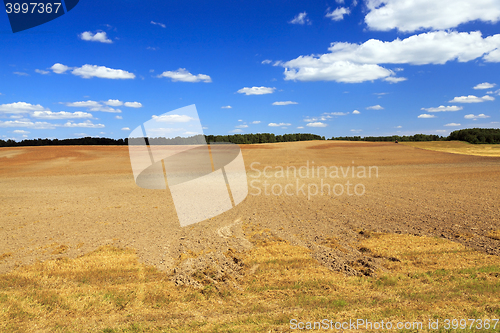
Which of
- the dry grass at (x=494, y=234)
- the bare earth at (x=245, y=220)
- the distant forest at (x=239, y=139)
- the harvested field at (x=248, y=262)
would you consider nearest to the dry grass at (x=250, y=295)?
the harvested field at (x=248, y=262)

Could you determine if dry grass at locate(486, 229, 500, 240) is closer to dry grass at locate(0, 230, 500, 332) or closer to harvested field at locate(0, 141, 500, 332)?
harvested field at locate(0, 141, 500, 332)

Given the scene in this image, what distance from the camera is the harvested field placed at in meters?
5.14

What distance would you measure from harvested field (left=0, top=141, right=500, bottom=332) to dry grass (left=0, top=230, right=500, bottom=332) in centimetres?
3

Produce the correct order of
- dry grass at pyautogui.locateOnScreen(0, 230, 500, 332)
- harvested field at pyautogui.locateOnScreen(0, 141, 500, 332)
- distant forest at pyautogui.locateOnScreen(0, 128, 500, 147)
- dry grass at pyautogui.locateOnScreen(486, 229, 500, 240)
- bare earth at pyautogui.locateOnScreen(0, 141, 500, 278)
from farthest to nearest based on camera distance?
distant forest at pyautogui.locateOnScreen(0, 128, 500, 147) < dry grass at pyautogui.locateOnScreen(486, 229, 500, 240) < bare earth at pyautogui.locateOnScreen(0, 141, 500, 278) < harvested field at pyautogui.locateOnScreen(0, 141, 500, 332) < dry grass at pyautogui.locateOnScreen(0, 230, 500, 332)

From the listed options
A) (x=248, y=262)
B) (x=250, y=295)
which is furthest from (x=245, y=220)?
(x=250, y=295)

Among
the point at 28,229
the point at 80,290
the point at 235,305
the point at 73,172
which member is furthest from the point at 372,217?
the point at 73,172

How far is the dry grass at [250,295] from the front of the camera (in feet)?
16.1

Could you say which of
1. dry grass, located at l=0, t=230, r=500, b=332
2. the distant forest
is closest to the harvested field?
dry grass, located at l=0, t=230, r=500, b=332

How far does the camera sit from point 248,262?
24.1ft

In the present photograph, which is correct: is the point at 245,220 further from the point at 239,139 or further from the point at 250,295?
the point at 239,139

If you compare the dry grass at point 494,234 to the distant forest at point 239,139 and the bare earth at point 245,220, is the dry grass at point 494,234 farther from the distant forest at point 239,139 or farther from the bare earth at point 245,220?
the distant forest at point 239,139

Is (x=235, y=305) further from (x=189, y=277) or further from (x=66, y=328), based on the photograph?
(x=66, y=328)

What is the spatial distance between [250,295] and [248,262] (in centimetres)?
162

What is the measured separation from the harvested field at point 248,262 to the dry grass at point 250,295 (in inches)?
1.2
